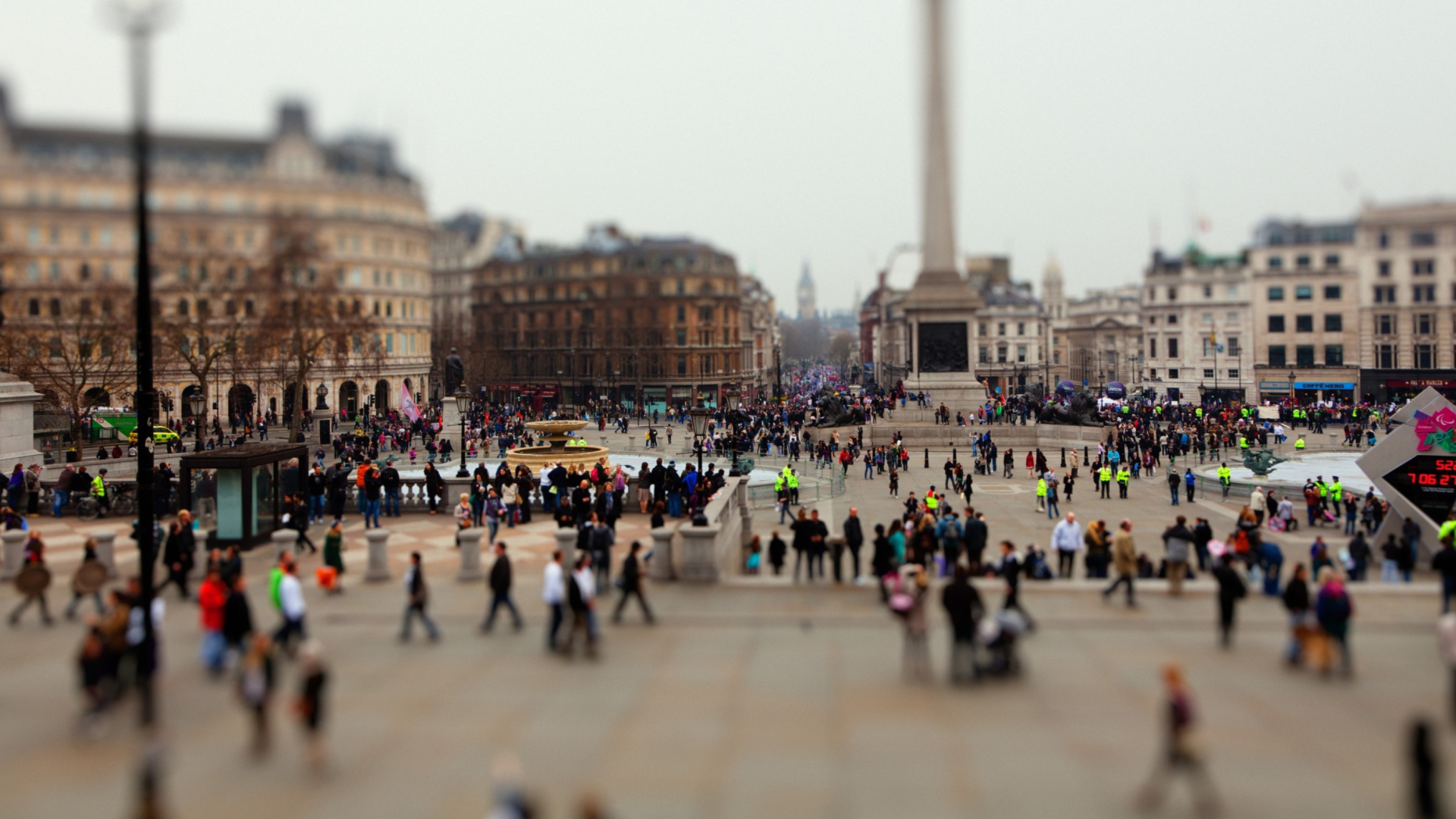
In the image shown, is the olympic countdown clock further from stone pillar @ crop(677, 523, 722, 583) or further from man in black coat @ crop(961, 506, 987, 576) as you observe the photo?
stone pillar @ crop(677, 523, 722, 583)

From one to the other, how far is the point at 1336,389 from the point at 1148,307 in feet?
54.2

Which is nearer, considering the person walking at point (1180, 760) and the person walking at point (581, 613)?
the person walking at point (1180, 760)

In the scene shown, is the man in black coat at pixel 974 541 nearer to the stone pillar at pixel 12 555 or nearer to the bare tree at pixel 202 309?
the stone pillar at pixel 12 555

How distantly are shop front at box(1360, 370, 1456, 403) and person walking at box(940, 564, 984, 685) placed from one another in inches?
3030

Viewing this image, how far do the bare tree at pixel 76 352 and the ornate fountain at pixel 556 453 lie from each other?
14691 millimetres

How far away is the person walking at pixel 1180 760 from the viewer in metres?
7.59

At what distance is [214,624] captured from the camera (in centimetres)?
1191

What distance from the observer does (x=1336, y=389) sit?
80.9m

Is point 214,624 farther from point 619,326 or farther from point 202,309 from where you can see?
point 619,326

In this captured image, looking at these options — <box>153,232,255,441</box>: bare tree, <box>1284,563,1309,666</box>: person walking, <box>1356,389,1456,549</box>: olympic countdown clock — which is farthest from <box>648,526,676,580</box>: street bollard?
<box>1356,389,1456,549</box>: olympic countdown clock

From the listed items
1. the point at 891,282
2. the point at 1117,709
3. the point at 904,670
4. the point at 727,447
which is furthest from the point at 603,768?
the point at 891,282

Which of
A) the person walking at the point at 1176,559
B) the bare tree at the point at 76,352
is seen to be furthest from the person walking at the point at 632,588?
the bare tree at the point at 76,352

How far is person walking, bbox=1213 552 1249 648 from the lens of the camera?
39.5ft

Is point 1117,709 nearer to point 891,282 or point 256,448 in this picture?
point 256,448
